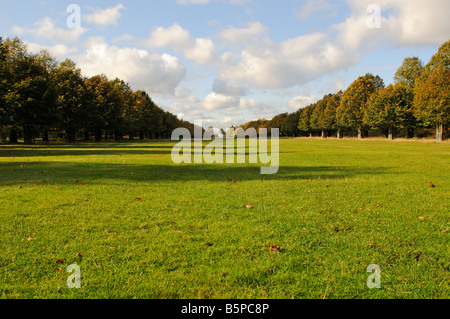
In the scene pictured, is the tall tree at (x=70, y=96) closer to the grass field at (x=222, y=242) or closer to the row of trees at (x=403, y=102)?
the grass field at (x=222, y=242)

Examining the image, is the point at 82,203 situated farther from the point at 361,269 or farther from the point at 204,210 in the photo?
the point at 361,269

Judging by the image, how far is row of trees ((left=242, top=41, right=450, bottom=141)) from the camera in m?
47.1

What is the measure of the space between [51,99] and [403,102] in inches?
2672

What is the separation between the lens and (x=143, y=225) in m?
5.61

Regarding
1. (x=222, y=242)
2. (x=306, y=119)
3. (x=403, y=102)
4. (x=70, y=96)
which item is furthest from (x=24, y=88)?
(x=306, y=119)

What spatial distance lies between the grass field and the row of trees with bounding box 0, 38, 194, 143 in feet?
99.0

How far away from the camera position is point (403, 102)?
59844 mm

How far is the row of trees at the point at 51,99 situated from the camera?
35469 millimetres

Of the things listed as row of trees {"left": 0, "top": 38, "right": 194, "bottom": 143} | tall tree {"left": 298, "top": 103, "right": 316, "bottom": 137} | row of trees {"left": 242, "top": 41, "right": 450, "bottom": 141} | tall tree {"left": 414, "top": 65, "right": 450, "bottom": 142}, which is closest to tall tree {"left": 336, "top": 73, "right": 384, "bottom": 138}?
row of trees {"left": 242, "top": 41, "right": 450, "bottom": 141}

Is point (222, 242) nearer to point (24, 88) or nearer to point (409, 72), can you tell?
point (24, 88)

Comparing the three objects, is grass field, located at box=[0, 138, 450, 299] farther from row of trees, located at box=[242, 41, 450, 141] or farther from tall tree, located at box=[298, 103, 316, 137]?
tall tree, located at box=[298, 103, 316, 137]

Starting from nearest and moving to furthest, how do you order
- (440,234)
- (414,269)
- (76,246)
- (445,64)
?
(414,269)
(76,246)
(440,234)
(445,64)

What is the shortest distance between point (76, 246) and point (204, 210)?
2986 mm
